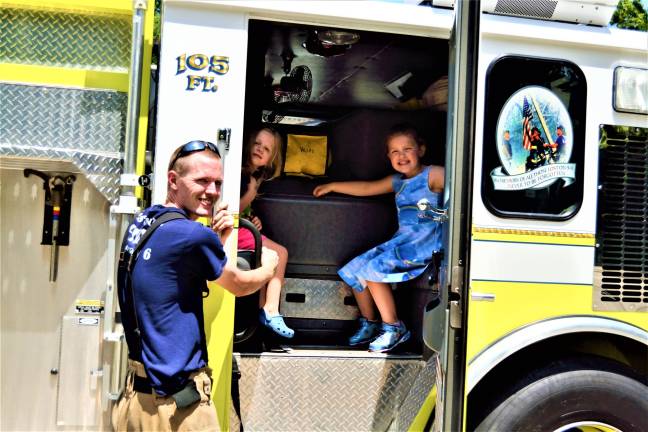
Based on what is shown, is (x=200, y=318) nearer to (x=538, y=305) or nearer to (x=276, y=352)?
(x=276, y=352)

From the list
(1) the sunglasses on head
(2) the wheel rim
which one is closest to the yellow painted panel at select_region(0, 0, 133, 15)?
(1) the sunglasses on head

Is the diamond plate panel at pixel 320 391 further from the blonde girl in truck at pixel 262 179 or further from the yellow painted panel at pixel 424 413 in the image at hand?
the blonde girl in truck at pixel 262 179

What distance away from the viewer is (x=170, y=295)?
236cm

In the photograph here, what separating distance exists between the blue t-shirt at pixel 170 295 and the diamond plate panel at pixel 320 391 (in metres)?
1.01

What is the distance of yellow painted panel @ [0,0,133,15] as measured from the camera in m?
3.12

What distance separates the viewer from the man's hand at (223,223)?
110 inches

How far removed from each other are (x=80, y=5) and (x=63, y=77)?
0.34 m

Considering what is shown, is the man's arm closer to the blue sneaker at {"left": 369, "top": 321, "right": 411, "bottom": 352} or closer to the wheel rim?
the blue sneaker at {"left": 369, "top": 321, "right": 411, "bottom": 352}

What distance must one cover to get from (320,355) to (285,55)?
6.01 ft

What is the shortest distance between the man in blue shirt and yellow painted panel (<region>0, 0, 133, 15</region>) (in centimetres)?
104

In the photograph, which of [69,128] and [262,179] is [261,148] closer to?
[262,179]

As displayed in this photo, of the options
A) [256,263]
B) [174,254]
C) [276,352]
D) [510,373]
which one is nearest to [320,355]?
[276,352]

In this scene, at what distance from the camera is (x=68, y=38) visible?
3.15m

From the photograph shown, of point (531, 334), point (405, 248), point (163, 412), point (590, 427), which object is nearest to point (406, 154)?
point (405, 248)
